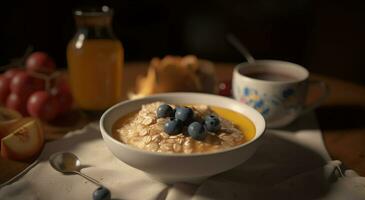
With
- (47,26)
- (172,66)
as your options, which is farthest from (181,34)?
(172,66)

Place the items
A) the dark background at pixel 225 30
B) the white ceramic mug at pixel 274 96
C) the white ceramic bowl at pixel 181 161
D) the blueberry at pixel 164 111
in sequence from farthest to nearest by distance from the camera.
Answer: the dark background at pixel 225 30 < the white ceramic mug at pixel 274 96 < the blueberry at pixel 164 111 < the white ceramic bowl at pixel 181 161

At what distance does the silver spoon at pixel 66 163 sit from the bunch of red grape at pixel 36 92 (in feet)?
0.71

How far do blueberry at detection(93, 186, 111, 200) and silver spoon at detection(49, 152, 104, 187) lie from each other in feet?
0.28

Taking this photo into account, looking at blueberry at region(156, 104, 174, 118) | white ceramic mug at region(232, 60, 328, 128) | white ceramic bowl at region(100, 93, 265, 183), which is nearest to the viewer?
white ceramic bowl at region(100, 93, 265, 183)

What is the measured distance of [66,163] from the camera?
3.06ft

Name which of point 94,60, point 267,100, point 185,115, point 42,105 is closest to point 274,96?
point 267,100

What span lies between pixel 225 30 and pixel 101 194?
2.24 m

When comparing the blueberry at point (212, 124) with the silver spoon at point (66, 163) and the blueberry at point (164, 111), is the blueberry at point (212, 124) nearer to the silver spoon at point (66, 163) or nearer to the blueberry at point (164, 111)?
the blueberry at point (164, 111)

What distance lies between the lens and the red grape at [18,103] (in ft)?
3.83

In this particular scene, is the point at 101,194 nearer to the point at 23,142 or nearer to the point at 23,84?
the point at 23,142

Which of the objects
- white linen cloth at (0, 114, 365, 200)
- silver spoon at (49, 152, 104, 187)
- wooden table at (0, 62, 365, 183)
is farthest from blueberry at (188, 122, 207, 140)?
wooden table at (0, 62, 365, 183)

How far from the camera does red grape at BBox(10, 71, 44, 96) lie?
1.16 m

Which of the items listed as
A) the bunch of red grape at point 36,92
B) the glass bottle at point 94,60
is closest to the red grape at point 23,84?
the bunch of red grape at point 36,92

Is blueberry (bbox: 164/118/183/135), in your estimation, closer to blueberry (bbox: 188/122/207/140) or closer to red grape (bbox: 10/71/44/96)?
blueberry (bbox: 188/122/207/140)
